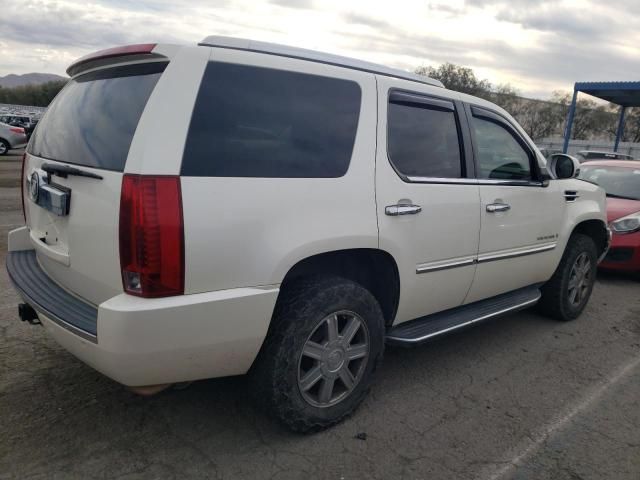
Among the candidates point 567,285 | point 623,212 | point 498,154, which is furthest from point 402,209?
point 623,212

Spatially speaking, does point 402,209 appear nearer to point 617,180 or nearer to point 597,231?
point 597,231

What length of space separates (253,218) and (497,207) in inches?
79.5

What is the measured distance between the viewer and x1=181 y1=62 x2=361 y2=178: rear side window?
2.31 metres

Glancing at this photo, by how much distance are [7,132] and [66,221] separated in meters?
21.3

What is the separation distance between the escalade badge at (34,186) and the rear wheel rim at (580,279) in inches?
171

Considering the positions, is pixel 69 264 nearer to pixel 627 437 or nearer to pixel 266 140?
pixel 266 140

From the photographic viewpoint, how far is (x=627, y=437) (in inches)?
119

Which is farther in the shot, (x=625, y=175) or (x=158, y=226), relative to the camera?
(x=625, y=175)

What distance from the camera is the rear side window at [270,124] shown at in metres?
2.31

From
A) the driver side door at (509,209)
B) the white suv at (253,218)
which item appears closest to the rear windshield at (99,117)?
the white suv at (253,218)

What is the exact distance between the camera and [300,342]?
103 inches

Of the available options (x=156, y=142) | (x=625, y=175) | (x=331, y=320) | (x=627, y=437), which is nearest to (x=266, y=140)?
(x=156, y=142)

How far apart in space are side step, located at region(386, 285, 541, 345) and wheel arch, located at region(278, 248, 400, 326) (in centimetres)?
14

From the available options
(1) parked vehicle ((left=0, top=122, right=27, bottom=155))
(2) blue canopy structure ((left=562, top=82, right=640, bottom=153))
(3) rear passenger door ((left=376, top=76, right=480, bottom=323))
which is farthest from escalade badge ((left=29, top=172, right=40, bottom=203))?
(2) blue canopy structure ((left=562, top=82, right=640, bottom=153))
